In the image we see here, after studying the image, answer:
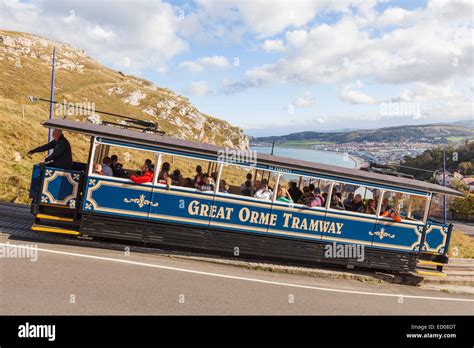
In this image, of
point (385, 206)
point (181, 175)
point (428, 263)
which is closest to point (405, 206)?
point (385, 206)

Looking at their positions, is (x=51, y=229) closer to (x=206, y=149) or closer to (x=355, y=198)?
(x=206, y=149)

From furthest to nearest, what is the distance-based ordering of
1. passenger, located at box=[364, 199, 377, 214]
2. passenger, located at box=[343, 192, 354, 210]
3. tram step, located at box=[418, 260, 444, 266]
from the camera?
tram step, located at box=[418, 260, 444, 266] → passenger, located at box=[343, 192, 354, 210] → passenger, located at box=[364, 199, 377, 214]

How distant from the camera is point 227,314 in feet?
21.6

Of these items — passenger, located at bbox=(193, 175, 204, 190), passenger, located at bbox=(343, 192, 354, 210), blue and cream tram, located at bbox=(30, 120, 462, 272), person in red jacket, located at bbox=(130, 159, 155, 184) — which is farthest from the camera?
passenger, located at bbox=(343, 192, 354, 210)

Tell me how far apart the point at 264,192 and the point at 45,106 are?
4969cm

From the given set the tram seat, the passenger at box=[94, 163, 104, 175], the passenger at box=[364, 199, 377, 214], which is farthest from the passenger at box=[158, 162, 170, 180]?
the passenger at box=[364, 199, 377, 214]

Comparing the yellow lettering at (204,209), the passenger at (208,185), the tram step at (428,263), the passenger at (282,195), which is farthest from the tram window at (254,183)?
the tram step at (428,263)

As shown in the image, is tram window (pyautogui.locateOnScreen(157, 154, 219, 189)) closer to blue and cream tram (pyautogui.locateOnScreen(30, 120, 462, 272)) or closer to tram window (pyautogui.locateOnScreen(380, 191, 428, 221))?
blue and cream tram (pyautogui.locateOnScreen(30, 120, 462, 272))

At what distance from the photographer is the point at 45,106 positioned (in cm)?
5081

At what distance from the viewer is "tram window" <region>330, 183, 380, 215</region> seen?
10.7 m

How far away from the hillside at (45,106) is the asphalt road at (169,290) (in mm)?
8685

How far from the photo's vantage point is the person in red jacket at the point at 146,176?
9.54m

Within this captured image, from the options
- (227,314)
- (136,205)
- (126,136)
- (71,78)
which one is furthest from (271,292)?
(71,78)

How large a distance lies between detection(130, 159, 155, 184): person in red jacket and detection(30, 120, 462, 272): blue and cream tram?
145 mm
